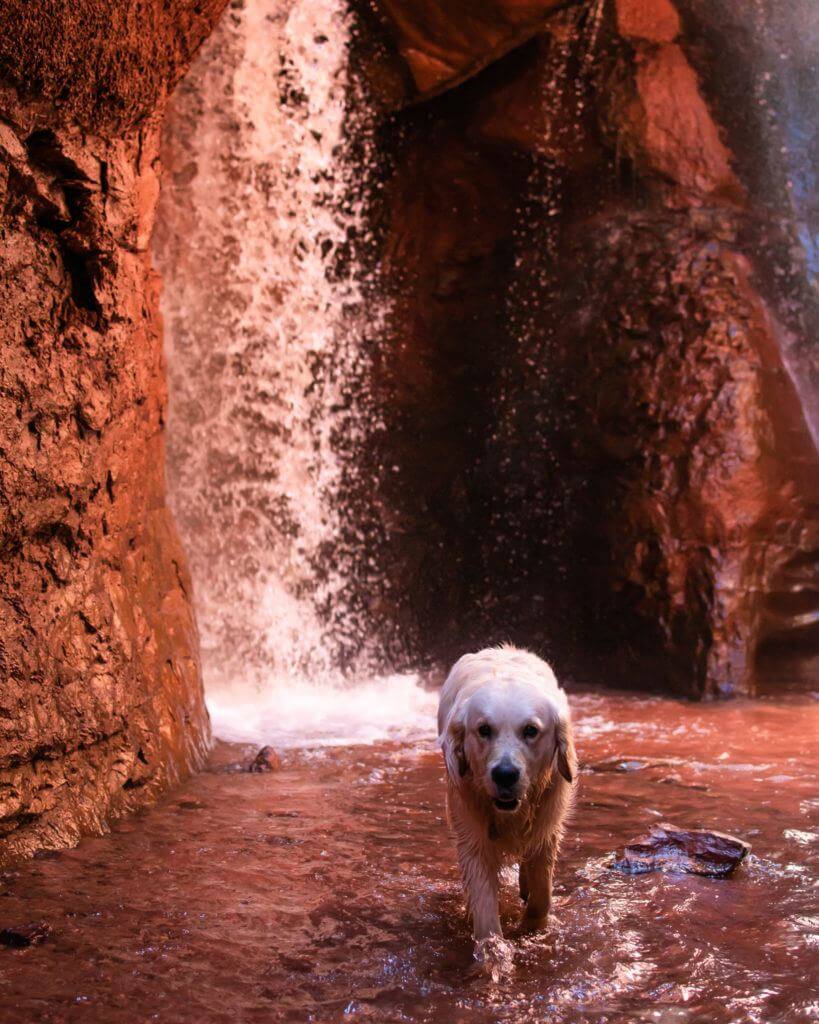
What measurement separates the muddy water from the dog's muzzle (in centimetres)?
51

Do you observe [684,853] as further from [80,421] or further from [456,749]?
[80,421]

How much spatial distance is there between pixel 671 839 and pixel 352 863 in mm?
1325

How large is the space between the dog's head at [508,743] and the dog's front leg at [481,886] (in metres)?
0.19

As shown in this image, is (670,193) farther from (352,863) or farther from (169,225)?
(352,863)

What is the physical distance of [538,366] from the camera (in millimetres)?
10227

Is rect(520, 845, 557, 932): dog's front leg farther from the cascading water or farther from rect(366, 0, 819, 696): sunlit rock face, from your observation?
the cascading water

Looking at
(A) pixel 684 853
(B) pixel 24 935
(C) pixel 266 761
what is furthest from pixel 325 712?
(B) pixel 24 935

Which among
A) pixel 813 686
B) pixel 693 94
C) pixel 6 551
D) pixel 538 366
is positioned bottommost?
pixel 813 686

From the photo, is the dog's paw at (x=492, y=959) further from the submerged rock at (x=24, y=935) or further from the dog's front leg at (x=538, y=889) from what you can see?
the submerged rock at (x=24, y=935)

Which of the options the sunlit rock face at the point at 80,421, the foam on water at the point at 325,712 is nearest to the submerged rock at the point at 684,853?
the sunlit rock face at the point at 80,421

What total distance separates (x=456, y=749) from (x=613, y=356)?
21.3 ft

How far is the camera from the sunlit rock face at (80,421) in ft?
14.4

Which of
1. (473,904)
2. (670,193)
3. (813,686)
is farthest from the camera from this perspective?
(670,193)

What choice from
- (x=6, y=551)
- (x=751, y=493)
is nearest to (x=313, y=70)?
(x=751, y=493)
